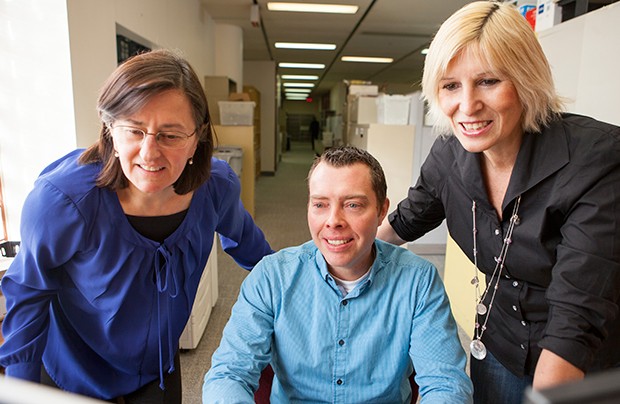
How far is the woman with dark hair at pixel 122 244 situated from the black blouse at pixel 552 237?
0.75 meters

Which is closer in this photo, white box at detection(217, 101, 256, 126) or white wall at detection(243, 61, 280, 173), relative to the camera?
white box at detection(217, 101, 256, 126)

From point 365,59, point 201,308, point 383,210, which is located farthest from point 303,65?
point 383,210

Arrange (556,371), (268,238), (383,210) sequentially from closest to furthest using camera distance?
(556,371)
(383,210)
(268,238)

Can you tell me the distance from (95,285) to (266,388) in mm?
567

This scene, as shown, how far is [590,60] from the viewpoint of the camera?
209cm

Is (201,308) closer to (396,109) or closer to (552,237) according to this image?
(552,237)

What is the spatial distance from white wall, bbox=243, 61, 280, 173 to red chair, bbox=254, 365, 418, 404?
889cm

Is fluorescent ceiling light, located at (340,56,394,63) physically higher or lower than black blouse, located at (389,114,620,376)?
higher

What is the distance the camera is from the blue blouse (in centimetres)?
109

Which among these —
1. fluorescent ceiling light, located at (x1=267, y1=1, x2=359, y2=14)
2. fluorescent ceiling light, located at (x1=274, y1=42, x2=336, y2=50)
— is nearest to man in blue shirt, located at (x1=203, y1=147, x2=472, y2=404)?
fluorescent ceiling light, located at (x1=267, y1=1, x2=359, y2=14)

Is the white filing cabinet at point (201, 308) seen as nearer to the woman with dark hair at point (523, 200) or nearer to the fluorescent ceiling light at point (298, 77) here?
the woman with dark hair at point (523, 200)

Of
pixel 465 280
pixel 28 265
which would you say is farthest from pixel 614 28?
pixel 28 265

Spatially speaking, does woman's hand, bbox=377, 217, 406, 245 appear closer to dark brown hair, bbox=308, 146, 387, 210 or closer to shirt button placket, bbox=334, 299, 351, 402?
dark brown hair, bbox=308, 146, 387, 210

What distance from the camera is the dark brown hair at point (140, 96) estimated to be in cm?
108
